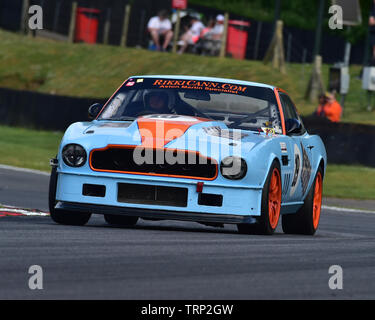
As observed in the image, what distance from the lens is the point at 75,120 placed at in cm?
2478

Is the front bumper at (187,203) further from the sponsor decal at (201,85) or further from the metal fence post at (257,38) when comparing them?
the metal fence post at (257,38)

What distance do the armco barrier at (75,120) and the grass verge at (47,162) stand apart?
0.22 m

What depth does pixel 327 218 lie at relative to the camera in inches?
541

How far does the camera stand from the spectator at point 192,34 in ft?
107

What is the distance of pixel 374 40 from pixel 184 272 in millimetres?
21308

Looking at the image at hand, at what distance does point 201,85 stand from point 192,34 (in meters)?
23.8

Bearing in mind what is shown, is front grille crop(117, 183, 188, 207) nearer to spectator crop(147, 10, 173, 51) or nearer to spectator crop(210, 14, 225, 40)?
spectator crop(210, 14, 225, 40)

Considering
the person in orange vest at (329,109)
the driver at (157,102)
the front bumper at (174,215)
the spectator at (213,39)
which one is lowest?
the front bumper at (174,215)

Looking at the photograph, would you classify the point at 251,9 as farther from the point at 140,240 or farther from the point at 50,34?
the point at 140,240

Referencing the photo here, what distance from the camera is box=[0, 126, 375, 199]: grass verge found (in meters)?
18.9

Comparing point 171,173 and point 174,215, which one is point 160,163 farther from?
point 174,215

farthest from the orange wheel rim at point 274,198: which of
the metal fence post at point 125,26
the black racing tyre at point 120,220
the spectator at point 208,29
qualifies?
the metal fence post at point 125,26

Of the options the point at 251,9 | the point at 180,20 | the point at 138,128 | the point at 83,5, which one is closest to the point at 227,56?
the point at 180,20

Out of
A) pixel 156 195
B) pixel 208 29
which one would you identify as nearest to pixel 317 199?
pixel 156 195
